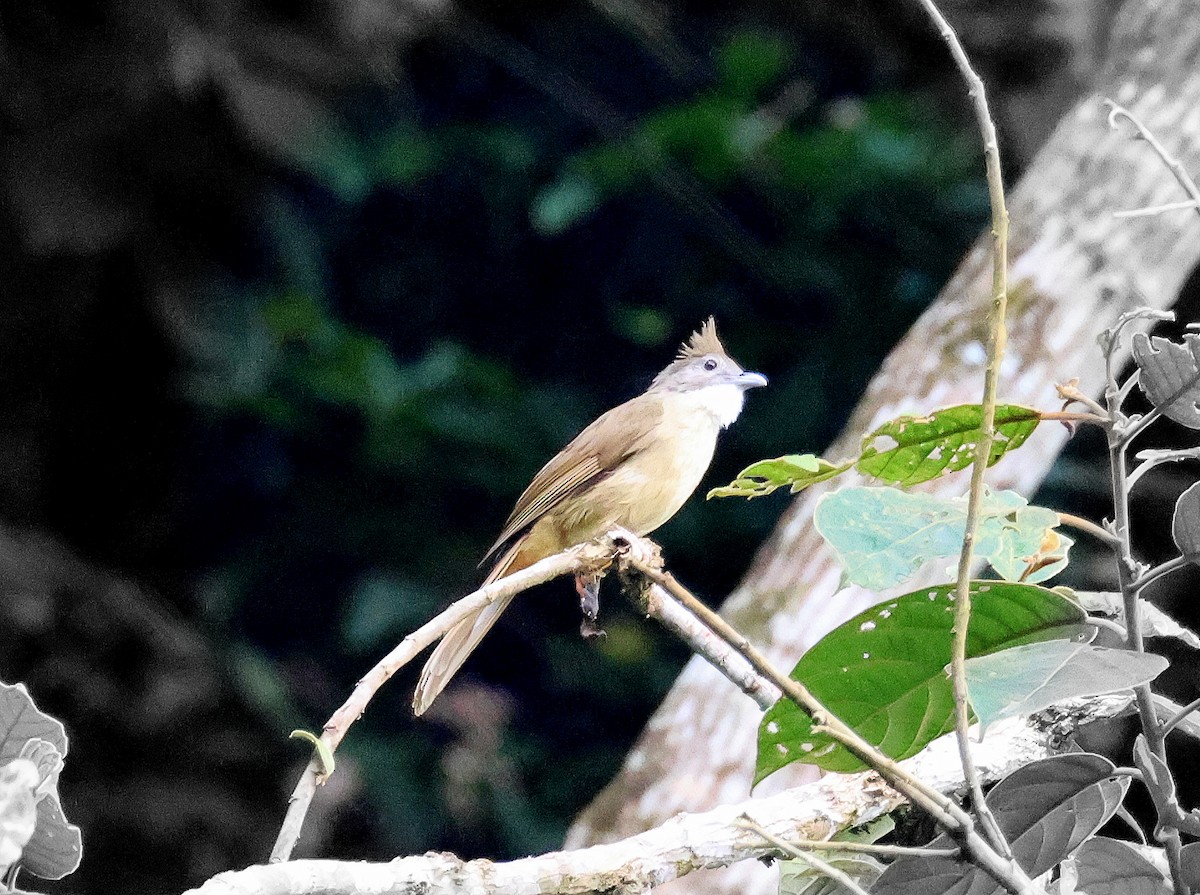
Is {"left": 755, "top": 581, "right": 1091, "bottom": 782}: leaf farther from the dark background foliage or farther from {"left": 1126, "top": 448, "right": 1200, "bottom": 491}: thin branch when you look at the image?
the dark background foliage

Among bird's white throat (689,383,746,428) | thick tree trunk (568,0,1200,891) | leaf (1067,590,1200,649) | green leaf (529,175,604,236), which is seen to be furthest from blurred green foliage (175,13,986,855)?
leaf (1067,590,1200,649)

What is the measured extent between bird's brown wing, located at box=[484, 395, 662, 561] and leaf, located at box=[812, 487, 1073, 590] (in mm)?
2023

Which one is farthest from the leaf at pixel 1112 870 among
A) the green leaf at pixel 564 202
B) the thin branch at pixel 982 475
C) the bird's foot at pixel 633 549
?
the green leaf at pixel 564 202

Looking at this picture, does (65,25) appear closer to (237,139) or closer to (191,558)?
(237,139)

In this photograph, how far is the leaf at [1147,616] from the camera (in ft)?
4.78

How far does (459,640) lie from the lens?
111 inches

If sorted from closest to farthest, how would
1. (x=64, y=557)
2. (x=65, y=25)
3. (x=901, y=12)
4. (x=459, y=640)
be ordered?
1. (x=459, y=640)
2. (x=65, y=25)
3. (x=64, y=557)
4. (x=901, y=12)

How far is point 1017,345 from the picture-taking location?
13.7 ft

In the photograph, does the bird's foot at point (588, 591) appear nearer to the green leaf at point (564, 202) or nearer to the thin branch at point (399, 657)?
the thin branch at point (399, 657)

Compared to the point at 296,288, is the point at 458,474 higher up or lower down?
lower down

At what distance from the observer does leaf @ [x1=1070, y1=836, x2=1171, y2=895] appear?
127 cm

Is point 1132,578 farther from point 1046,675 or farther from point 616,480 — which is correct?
point 616,480

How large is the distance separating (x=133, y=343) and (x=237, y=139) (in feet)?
2.95

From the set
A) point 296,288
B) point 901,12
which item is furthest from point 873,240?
point 296,288
